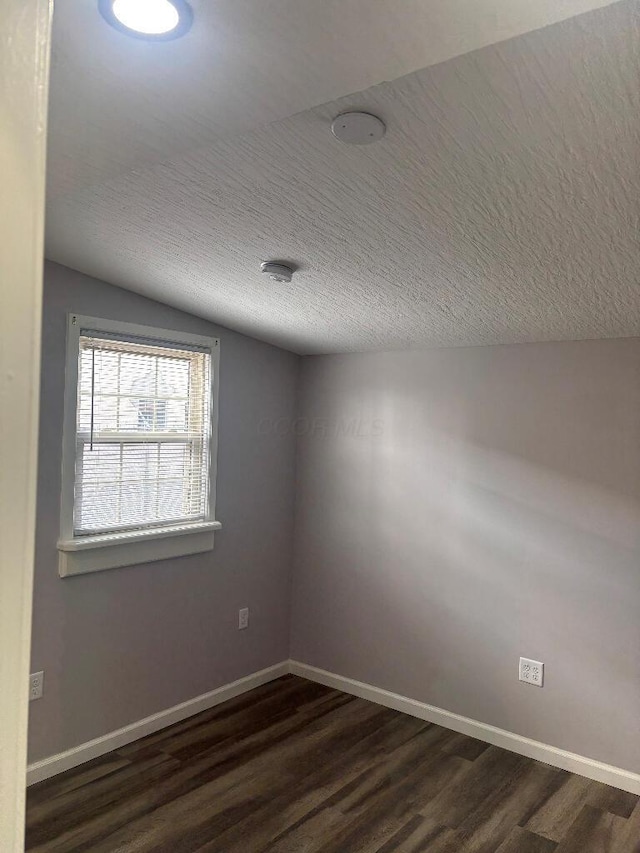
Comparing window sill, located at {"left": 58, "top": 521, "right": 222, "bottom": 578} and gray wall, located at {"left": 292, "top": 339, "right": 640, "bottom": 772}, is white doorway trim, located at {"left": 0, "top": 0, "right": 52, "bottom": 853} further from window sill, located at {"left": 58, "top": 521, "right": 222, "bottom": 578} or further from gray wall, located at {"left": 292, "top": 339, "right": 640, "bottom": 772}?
gray wall, located at {"left": 292, "top": 339, "right": 640, "bottom": 772}

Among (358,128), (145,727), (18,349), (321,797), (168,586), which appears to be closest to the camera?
(18,349)

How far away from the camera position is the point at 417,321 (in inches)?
119

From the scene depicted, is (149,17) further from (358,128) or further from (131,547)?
(131,547)

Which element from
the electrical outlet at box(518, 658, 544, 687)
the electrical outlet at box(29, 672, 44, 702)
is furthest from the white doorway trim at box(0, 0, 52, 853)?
the electrical outlet at box(518, 658, 544, 687)

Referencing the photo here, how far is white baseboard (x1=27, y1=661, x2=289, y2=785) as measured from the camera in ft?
9.11

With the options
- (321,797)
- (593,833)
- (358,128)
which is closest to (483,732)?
(593,833)

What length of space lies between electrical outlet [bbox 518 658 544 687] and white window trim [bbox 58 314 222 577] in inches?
65.9

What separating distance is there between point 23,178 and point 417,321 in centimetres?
258

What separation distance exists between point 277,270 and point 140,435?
1.16m

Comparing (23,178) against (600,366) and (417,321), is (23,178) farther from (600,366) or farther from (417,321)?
(600,366)

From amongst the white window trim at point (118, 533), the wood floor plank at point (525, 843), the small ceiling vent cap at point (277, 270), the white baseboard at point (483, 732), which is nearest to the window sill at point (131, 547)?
the white window trim at point (118, 533)

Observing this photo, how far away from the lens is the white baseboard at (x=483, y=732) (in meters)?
2.84

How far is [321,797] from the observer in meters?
2.69

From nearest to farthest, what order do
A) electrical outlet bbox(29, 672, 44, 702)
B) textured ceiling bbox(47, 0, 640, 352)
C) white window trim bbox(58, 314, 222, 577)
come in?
textured ceiling bbox(47, 0, 640, 352) → electrical outlet bbox(29, 672, 44, 702) → white window trim bbox(58, 314, 222, 577)
